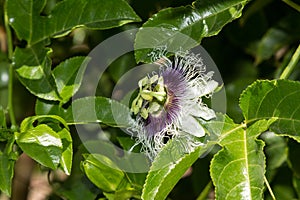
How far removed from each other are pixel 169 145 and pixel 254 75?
0.31m

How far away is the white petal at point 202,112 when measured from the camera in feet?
2.20

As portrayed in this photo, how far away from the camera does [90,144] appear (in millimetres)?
797

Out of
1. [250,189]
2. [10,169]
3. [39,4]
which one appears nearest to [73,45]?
[39,4]

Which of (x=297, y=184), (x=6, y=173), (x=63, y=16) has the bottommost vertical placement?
(x=297, y=184)

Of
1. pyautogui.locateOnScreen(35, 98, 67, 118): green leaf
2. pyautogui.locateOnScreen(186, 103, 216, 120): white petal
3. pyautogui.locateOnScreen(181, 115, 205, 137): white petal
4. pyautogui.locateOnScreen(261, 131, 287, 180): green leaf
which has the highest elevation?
→ pyautogui.locateOnScreen(186, 103, 216, 120): white petal

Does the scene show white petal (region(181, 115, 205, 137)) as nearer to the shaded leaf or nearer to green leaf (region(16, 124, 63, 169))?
green leaf (region(16, 124, 63, 169))

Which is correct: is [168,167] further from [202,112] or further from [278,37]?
[278,37]

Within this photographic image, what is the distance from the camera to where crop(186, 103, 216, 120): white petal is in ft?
2.20

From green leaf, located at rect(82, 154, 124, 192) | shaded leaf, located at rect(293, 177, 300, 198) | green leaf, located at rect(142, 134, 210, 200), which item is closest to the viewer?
green leaf, located at rect(142, 134, 210, 200)

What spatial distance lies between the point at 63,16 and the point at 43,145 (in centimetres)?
16

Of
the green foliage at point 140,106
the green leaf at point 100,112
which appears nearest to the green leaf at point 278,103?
the green foliage at point 140,106

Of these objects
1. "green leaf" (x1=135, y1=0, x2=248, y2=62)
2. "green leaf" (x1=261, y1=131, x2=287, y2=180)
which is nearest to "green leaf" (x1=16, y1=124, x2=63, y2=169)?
"green leaf" (x1=135, y1=0, x2=248, y2=62)

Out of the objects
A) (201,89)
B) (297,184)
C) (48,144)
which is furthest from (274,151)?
(48,144)

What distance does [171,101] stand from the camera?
2.29ft
